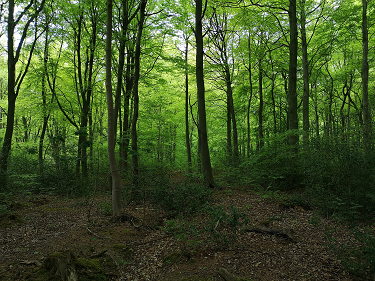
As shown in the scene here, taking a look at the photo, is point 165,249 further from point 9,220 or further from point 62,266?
point 9,220

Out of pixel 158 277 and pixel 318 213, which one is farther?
pixel 318 213

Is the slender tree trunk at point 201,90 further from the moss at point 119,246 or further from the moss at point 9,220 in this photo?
the moss at point 9,220

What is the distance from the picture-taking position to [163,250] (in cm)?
441

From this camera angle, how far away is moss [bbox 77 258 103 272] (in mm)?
3438

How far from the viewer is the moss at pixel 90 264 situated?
135 inches

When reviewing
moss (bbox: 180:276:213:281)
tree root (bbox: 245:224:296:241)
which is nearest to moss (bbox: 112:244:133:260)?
moss (bbox: 180:276:213:281)

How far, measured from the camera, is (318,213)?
5.37 meters

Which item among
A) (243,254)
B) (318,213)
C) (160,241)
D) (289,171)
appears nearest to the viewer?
(243,254)

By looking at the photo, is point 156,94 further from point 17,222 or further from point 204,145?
point 17,222

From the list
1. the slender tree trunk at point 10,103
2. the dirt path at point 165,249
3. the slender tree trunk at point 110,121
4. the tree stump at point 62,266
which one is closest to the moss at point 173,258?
the dirt path at point 165,249

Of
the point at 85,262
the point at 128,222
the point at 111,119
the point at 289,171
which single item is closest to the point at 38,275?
the point at 85,262

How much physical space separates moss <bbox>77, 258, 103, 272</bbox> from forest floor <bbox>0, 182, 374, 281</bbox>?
0.02 m

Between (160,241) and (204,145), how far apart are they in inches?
169

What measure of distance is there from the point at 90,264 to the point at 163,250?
139cm
